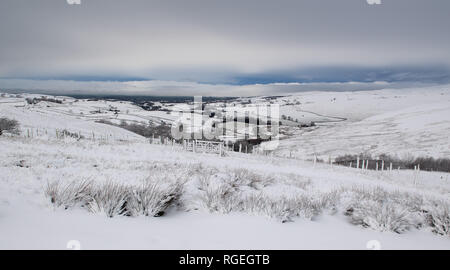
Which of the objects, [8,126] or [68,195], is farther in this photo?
[8,126]

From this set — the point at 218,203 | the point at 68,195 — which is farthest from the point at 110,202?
the point at 218,203

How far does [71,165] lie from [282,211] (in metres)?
7.94

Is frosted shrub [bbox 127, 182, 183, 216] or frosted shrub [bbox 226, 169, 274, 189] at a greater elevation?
frosted shrub [bbox 127, 182, 183, 216]

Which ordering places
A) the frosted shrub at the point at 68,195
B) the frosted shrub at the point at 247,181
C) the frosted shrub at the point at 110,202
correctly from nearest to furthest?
the frosted shrub at the point at 110,202
the frosted shrub at the point at 68,195
the frosted shrub at the point at 247,181

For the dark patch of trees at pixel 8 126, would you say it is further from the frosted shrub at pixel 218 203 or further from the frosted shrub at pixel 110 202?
the frosted shrub at pixel 218 203

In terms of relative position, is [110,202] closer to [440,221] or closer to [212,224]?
[212,224]

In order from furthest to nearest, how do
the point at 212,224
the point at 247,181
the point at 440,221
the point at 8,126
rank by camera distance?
the point at 8,126
the point at 247,181
the point at 440,221
the point at 212,224

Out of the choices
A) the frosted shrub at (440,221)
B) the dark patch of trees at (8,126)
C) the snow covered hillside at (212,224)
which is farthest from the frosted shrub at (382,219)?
the dark patch of trees at (8,126)

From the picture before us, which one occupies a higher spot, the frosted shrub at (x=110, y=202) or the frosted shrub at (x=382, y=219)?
the frosted shrub at (x=110, y=202)

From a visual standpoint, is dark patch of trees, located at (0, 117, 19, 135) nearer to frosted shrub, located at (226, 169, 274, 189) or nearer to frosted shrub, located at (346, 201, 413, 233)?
frosted shrub, located at (226, 169, 274, 189)

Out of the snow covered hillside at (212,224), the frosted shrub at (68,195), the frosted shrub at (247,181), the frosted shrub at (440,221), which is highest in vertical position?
the frosted shrub at (68,195)

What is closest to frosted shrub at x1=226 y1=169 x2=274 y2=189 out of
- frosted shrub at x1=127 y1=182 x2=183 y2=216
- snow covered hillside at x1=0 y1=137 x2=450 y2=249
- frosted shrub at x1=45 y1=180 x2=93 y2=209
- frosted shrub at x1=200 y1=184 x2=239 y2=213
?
snow covered hillside at x1=0 y1=137 x2=450 y2=249
